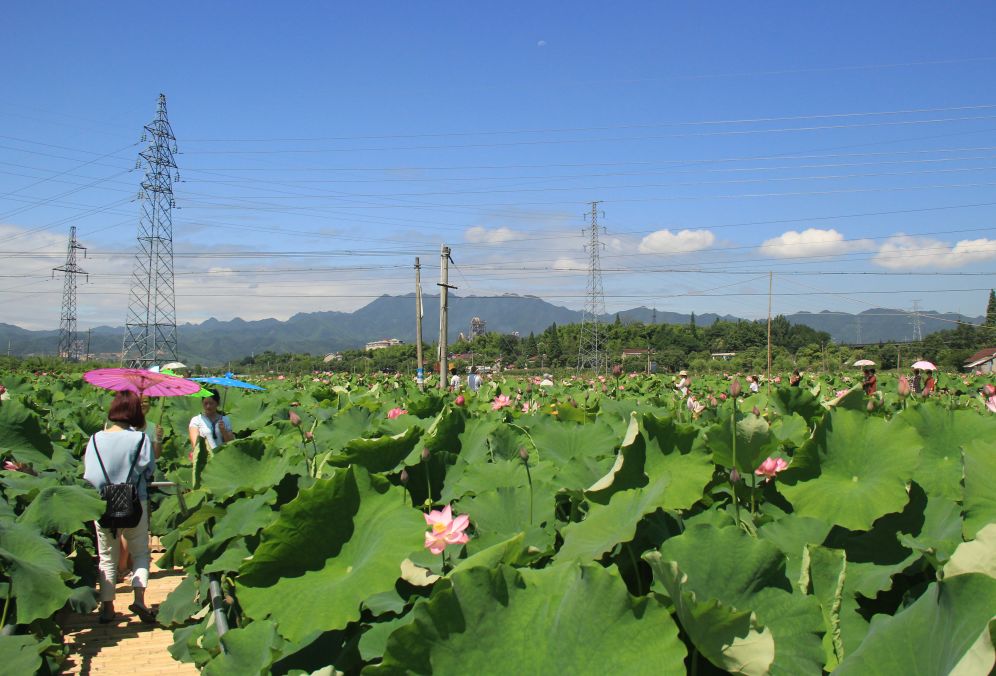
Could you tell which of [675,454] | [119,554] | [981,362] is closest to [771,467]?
[675,454]

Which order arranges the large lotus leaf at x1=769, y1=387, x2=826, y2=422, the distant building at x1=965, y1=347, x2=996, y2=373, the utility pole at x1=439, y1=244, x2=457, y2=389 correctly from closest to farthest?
1. the large lotus leaf at x1=769, y1=387, x2=826, y2=422
2. the utility pole at x1=439, y1=244, x2=457, y2=389
3. the distant building at x1=965, y1=347, x2=996, y2=373

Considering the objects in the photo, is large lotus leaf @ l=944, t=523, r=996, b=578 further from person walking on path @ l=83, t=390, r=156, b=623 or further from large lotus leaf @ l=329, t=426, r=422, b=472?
person walking on path @ l=83, t=390, r=156, b=623

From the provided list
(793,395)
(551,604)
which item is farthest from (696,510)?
(793,395)

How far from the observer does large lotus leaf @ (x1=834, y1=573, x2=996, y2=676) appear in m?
0.83

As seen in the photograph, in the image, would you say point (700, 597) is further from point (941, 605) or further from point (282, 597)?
point (282, 597)

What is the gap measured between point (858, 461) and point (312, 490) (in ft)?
3.76

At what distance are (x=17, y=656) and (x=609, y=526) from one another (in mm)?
1712

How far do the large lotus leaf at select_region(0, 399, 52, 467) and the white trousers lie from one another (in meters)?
0.55

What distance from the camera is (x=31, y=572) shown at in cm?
249

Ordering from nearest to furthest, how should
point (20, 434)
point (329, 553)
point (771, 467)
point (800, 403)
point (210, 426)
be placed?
point (329, 553), point (771, 467), point (800, 403), point (20, 434), point (210, 426)

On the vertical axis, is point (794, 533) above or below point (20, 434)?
above

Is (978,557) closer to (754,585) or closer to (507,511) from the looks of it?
(754,585)

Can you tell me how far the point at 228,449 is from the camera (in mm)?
2824

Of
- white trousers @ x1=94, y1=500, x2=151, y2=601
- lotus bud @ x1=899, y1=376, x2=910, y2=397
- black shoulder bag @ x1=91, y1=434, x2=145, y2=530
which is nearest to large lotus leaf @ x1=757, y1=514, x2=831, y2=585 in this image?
lotus bud @ x1=899, y1=376, x2=910, y2=397
